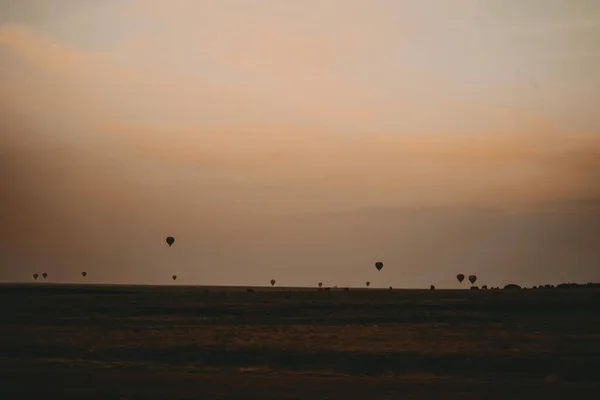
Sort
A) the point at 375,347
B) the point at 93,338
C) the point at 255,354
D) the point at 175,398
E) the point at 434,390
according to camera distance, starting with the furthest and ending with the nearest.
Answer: the point at 93,338
the point at 375,347
the point at 255,354
the point at 434,390
the point at 175,398

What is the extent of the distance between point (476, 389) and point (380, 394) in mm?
4063

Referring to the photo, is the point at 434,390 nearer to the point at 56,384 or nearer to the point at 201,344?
the point at 56,384

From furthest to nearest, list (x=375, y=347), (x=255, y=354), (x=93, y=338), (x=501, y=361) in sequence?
(x=93, y=338), (x=375, y=347), (x=255, y=354), (x=501, y=361)

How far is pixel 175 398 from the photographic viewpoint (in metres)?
25.4

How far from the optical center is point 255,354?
40.4 metres

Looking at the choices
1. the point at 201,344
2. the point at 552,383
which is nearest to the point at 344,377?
the point at 552,383

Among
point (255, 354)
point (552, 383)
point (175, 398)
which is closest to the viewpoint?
point (175, 398)

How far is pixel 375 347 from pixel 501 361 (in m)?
8.87

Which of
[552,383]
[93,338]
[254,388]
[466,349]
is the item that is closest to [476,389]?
[552,383]

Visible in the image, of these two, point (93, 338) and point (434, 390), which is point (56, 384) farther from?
point (93, 338)

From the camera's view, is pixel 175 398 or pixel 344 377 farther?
pixel 344 377

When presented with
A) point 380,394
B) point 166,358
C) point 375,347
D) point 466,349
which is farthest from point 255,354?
point 380,394

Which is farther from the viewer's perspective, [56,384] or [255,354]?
[255,354]

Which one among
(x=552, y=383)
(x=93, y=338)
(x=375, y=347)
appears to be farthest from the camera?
(x=93, y=338)
